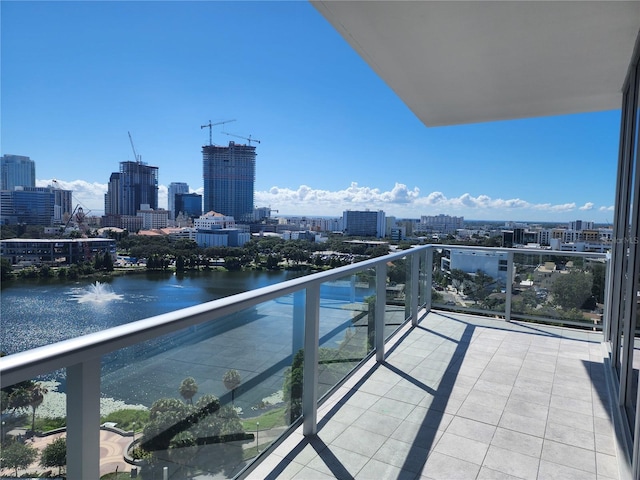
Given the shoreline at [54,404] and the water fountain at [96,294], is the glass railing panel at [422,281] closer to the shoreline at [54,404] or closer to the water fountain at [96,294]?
the shoreline at [54,404]

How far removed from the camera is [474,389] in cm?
336

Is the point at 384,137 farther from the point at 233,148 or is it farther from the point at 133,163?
the point at 133,163

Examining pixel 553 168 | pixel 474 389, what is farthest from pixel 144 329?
pixel 553 168

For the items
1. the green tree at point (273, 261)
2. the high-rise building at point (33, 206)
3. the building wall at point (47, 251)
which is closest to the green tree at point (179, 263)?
the building wall at point (47, 251)

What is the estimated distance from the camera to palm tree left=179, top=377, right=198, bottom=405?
157cm

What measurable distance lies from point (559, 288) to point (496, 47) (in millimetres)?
3708

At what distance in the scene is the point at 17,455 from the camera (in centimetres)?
95

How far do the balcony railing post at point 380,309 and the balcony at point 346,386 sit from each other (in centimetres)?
2

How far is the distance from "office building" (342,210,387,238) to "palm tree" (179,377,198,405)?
54.0 feet

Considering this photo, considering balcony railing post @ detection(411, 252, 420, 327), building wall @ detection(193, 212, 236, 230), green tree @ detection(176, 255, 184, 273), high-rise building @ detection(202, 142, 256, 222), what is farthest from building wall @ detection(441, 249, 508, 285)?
high-rise building @ detection(202, 142, 256, 222)

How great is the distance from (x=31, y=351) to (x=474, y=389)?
3395 mm

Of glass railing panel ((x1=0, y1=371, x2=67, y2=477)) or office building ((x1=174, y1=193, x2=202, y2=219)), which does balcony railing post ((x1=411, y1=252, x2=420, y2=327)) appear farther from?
office building ((x1=174, y1=193, x2=202, y2=219))

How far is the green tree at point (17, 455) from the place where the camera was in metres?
0.92

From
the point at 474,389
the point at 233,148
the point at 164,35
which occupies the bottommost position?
the point at 474,389
